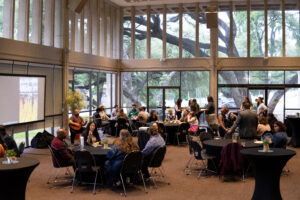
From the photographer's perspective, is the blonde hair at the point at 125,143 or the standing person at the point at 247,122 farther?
the standing person at the point at 247,122

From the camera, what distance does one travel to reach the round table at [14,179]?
17.1ft

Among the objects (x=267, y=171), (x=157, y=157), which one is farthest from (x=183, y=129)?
(x=267, y=171)

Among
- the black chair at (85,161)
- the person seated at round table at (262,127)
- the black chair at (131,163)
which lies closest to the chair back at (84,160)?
the black chair at (85,161)

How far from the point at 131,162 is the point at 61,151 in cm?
165

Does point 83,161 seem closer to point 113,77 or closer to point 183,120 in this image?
point 183,120

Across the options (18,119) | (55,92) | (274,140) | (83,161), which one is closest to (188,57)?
(55,92)

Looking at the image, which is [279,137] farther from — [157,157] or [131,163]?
[131,163]

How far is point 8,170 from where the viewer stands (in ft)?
16.9

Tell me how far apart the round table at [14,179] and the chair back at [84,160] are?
140 cm

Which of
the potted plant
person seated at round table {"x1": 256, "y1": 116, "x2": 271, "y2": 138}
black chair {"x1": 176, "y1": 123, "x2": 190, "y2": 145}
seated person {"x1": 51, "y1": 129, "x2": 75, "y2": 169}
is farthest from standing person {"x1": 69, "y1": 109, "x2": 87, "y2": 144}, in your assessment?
person seated at round table {"x1": 256, "y1": 116, "x2": 271, "y2": 138}

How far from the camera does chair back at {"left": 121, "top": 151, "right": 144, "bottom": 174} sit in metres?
6.72

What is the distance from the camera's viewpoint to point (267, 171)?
5.77m

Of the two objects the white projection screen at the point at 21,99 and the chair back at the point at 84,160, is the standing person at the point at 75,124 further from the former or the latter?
the chair back at the point at 84,160

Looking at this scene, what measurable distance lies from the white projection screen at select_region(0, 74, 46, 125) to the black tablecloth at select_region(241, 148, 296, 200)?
7.80 meters
